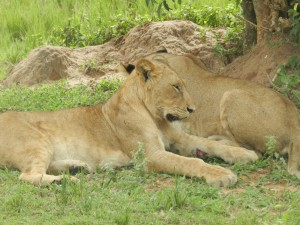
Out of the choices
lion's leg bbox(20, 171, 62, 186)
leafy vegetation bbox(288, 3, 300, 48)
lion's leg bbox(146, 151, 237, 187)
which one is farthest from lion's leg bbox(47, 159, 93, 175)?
leafy vegetation bbox(288, 3, 300, 48)

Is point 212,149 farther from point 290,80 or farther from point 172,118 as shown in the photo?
point 290,80

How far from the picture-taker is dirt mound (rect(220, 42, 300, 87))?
7.48 metres

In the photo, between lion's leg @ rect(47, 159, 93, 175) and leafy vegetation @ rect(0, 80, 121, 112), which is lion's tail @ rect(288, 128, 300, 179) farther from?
leafy vegetation @ rect(0, 80, 121, 112)

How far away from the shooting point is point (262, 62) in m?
7.66

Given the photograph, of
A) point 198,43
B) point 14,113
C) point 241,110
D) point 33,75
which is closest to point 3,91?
point 33,75

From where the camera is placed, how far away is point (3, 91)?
9188 mm

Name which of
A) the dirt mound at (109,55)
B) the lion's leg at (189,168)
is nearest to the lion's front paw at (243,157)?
the lion's leg at (189,168)

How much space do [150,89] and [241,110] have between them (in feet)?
2.52

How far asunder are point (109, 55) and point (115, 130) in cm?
367

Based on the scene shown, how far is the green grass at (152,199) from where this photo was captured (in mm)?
4637

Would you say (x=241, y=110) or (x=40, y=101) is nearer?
(x=241, y=110)

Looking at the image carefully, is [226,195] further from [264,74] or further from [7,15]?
[7,15]

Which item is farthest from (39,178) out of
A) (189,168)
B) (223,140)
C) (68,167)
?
(223,140)

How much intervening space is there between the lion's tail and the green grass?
7 cm
